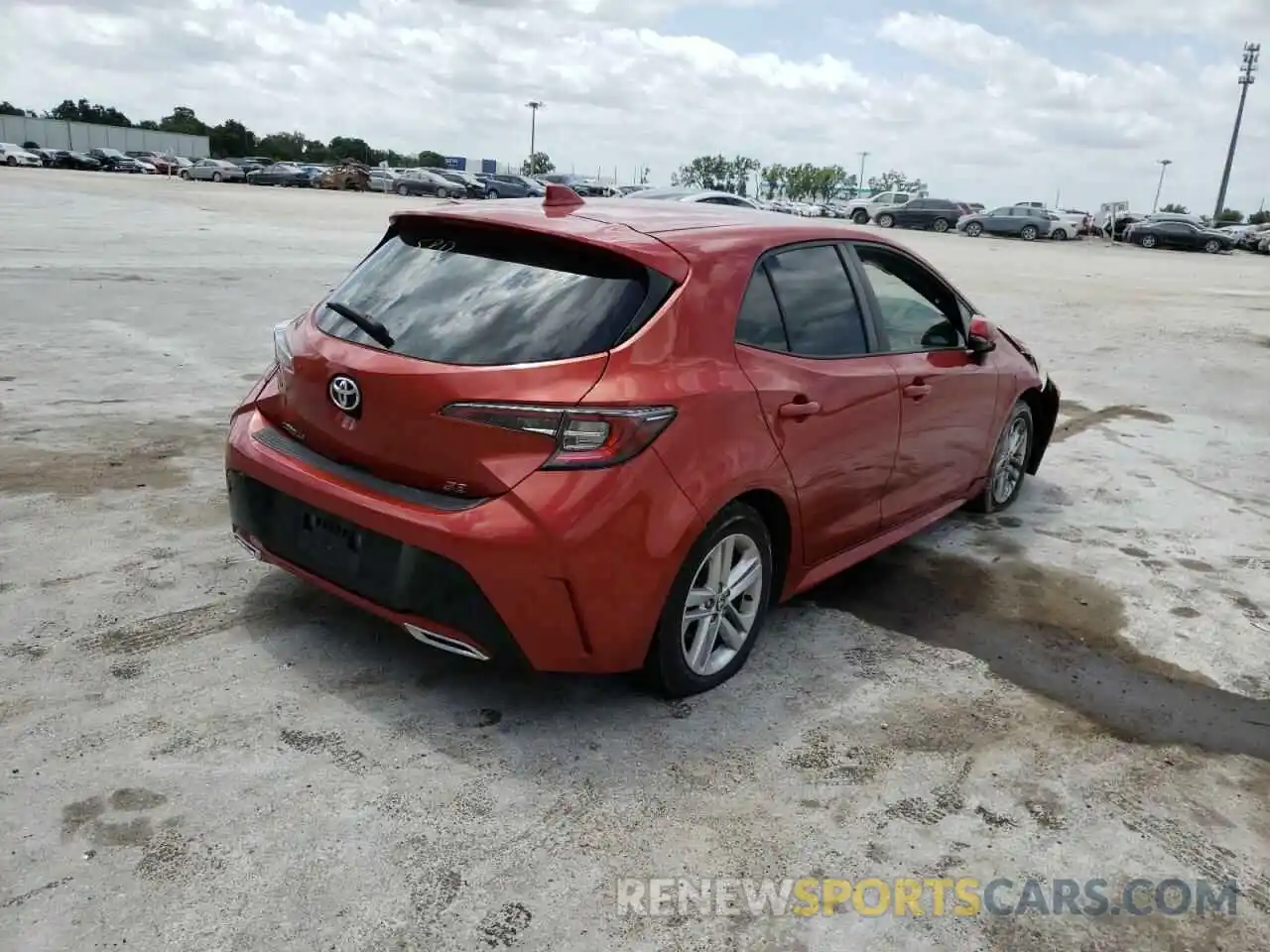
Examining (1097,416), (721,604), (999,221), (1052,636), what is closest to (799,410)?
(721,604)

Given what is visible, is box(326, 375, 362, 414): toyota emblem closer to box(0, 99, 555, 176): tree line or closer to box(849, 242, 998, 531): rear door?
box(849, 242, 998, 531): rear door

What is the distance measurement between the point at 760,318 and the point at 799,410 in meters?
0.34

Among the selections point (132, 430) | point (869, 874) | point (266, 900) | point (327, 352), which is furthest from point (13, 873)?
point (132, 430)

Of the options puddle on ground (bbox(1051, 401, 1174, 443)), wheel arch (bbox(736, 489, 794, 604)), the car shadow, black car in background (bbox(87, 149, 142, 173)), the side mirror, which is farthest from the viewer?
black car in background (bbox(87, 149, 142, 173))

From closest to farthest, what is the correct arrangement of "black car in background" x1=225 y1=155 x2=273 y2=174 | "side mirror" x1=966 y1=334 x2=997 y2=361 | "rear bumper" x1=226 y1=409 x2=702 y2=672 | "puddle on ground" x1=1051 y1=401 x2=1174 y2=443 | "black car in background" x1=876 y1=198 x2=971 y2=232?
"rear bumper" x1=226 y1=409 x2=702 y2=672 → "side mirror" x1=966 y1=334 x2=997 y2=361 → "puddle on ground" x1=1051 y1=401 x2=1174 y2=443 → "black car in background" x1=876 y1=198 x2=971 y2=232 → "black car in background" x1=225 y1=155 x2=273 y2=174

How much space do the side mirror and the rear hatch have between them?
7.30 ft

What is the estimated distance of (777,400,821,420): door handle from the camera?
140 inches

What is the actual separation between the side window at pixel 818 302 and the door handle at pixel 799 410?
0.20 meters

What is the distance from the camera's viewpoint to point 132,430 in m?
6.21

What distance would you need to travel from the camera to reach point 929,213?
4803 cm

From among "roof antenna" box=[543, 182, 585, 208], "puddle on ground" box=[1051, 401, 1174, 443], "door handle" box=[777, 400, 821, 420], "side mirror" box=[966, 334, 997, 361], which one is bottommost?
"puddle on ground" box=[1051, 401, 1174, 443]

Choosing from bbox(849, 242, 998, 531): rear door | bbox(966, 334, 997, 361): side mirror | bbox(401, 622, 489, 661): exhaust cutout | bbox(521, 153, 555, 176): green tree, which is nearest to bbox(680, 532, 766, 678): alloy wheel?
bbox(401, 622, 489, 661): exhaust cutout

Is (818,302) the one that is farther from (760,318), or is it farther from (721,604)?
(721,604)

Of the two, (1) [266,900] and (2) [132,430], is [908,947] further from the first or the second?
(2) [132,430]
